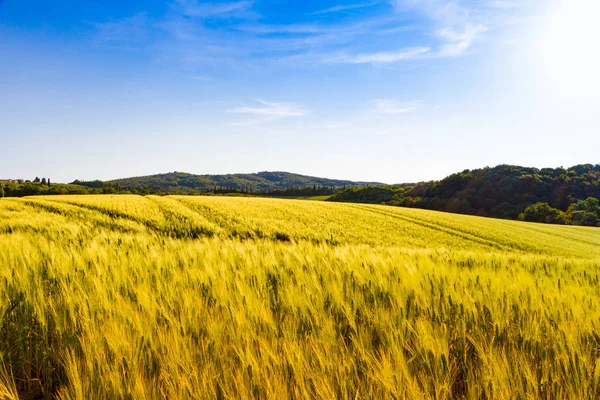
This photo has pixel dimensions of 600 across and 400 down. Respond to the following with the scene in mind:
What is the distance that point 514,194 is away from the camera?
7900cm

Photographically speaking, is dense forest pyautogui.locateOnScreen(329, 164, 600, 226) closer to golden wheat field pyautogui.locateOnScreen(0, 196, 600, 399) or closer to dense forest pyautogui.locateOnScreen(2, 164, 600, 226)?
dense forest pyautogui.locateOnScreen(2, 164, 600, 226)

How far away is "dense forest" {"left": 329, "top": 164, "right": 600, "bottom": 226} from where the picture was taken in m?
58.5

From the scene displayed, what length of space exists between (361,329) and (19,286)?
210cm

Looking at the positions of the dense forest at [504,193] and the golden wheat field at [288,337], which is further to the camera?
the dense forest at [504,193]

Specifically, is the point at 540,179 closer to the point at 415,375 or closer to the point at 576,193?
the point at 576,193

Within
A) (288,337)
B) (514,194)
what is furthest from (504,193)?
(288,337)

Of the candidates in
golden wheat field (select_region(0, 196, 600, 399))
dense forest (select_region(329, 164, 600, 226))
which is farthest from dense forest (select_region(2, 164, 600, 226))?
golden wheat field (select_region(0, 196, 600, 399))

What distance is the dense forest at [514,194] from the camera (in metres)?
58.5

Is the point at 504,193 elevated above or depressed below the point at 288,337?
above

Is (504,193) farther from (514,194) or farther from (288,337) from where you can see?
(288,337)

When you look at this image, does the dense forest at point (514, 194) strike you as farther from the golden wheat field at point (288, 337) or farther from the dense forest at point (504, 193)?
the golden wheat field at point (288, 337)

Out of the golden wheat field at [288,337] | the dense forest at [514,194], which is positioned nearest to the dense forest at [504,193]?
the dense forest at [514,194]

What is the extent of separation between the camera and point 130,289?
1.95m

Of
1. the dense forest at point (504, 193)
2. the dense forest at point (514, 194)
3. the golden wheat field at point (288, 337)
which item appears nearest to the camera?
the golden wheat field at point (288, 337)
